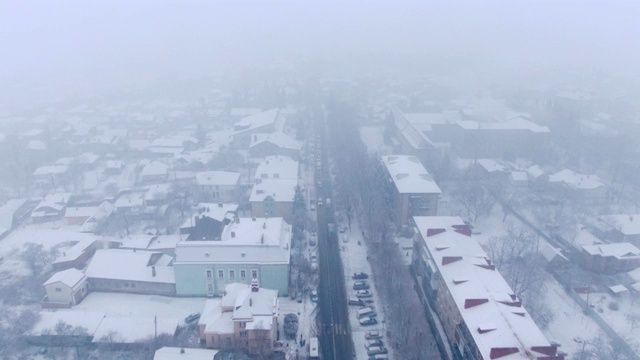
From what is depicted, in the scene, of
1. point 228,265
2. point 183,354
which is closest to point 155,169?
point 228,265

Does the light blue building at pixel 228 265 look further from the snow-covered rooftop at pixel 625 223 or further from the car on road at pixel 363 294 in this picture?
the snow-covered rooftop at pixel 625 223

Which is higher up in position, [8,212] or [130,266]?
[130,266]

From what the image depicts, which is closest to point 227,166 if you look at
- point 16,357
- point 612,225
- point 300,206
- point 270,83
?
point 300,206

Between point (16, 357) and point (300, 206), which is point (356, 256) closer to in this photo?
point (300, 206)

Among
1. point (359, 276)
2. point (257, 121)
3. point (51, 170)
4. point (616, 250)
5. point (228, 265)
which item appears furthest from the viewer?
point (257, 121)

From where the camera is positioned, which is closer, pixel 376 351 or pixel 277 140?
pixel 376 351

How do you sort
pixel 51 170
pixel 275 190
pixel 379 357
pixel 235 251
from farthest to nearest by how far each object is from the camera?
pixel 51 170, pixel 275 190, pixel 235 251, pixel 379 357

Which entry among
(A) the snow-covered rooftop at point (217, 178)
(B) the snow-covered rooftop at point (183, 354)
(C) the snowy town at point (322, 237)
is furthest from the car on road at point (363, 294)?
(A) the snow-covered rooftop at point (217, 178)

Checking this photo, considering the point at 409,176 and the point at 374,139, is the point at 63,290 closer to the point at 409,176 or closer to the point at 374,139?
the point at 409,176

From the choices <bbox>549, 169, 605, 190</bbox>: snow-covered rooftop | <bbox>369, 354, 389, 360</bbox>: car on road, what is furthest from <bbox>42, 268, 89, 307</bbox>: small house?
<bbox>549, 169, 605, 190</bbox>: snow-covered rooftop
